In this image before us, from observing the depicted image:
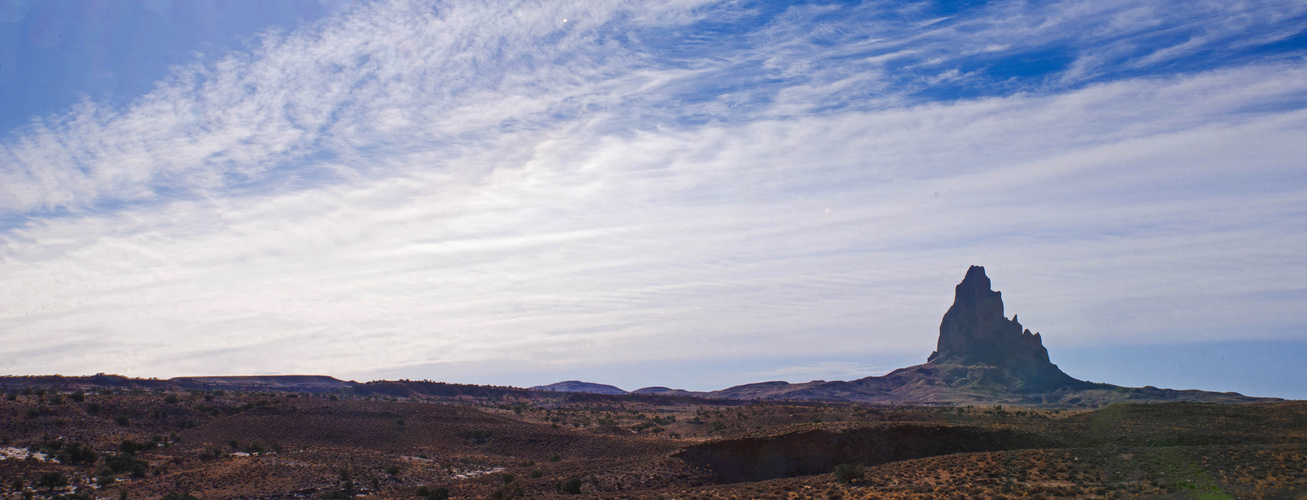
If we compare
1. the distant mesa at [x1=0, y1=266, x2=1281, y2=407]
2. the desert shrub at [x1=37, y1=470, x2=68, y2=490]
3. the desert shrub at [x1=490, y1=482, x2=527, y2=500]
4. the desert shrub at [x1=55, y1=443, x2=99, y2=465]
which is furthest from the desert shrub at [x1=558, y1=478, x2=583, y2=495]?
the distant mesa at [x1=0, y1=266, x2=1281, y2=407]

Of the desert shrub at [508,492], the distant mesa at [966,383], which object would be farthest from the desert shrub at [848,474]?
the distant mesa at [966,383]

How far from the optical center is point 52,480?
34500mm

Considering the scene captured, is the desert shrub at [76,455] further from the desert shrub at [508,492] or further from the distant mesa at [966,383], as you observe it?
the distant mesa at [966,383]

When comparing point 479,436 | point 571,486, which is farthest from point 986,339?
point 571,486

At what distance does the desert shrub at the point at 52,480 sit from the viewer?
34331 millimetres

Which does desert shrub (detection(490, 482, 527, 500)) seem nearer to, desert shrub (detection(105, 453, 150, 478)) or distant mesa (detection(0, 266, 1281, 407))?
desert shrub (detection(105, 453, 150, 478))

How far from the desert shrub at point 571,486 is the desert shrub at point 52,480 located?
21.2 m

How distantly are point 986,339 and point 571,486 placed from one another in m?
143

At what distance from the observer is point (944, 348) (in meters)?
170

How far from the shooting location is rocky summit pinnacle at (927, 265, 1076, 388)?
152625 mm

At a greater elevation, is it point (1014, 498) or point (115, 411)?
point (115, 411)

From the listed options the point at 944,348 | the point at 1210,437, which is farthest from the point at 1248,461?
the point at 944,348

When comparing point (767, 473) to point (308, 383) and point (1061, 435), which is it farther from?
point (308, 383)

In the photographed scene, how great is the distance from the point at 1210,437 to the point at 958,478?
20.9 m
